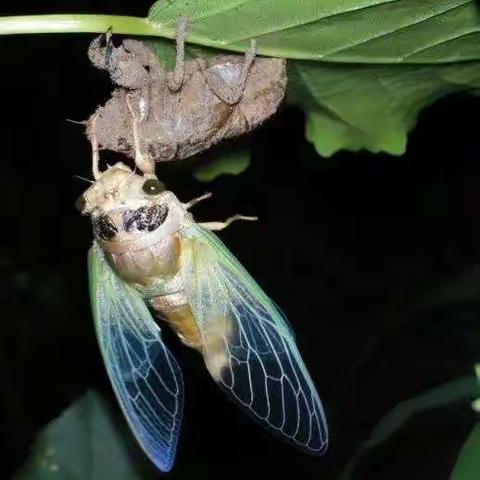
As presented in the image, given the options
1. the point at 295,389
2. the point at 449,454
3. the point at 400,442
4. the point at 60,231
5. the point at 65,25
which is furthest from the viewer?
the point at 60,231

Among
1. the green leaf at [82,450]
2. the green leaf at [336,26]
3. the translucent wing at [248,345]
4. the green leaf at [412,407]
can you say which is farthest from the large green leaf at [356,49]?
the green leaf at [82,450]

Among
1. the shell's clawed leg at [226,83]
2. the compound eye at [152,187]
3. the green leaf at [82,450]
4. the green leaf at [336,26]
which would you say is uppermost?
the green leaf at [336,26]

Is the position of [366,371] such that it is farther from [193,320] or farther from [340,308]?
[193,320]

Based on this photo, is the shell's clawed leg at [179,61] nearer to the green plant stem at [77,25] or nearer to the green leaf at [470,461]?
the green plant stem at [77,25]

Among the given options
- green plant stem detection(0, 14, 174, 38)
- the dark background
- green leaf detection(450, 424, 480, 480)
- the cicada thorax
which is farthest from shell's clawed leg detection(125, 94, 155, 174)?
green leaf detection(450, 424, 480, 480)

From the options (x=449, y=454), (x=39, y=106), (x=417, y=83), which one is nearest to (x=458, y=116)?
(x=417, y=83)
